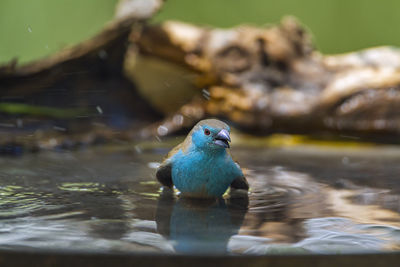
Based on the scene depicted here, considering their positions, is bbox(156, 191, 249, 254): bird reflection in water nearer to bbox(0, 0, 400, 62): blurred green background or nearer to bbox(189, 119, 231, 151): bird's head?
bbox(189, 119, 231, 151): bird's head

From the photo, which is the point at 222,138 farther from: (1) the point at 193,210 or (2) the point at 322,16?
(2) the point at 322,16

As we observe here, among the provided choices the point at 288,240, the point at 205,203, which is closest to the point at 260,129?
the point at 205,203

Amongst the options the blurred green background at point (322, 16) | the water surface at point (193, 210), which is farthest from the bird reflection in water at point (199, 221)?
the blurred green background at point (322, 16)

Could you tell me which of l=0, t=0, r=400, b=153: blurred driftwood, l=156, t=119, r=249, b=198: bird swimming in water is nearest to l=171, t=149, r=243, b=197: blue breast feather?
l=156, t=119, r=249, b=198: bird swimming in water

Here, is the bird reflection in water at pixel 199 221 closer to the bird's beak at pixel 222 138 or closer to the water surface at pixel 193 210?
the water surface at pixel 193 210

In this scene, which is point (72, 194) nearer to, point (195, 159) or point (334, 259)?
point (195, 159)

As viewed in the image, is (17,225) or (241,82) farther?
(241,82)
